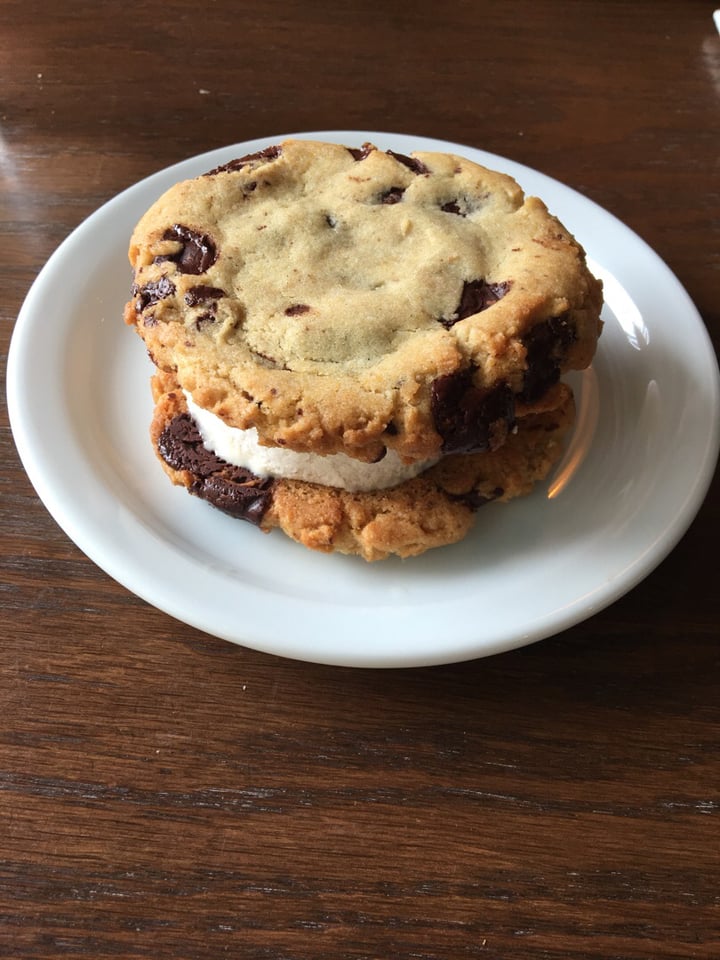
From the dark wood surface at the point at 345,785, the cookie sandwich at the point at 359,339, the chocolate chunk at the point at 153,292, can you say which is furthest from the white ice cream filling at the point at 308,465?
the dark wood surface at the point at 345,785

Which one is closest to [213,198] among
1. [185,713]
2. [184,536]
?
[184,536]

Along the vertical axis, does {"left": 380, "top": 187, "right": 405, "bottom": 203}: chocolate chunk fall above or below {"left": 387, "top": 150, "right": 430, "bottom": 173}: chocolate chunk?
below

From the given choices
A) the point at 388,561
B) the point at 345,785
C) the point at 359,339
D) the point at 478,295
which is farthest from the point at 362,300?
the point at 345,785

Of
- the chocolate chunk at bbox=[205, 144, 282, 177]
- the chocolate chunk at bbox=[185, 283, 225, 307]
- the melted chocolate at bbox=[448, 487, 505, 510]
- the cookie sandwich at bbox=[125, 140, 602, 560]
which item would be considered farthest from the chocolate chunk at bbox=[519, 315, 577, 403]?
the chocolate chunk at bbox=[205, 144, 282, 177]

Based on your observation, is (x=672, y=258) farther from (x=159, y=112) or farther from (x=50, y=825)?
(x=50, y=825)

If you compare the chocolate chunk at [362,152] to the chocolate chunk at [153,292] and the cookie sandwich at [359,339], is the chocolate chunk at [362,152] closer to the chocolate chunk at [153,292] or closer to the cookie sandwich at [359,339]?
the cookie sandwich at [359,339]

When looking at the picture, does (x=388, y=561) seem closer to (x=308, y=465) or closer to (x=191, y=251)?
(x=308, y=465)

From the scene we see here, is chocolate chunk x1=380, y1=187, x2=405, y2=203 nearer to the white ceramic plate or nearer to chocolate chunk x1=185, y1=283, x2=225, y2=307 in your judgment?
chocolate chunk x1=185, y1=283, x2=225, y2=307
